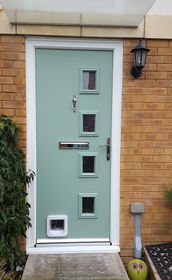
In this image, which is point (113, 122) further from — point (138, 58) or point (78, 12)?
point (78, 12)

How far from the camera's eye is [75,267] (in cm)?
220

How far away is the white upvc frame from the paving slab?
0.09 meters

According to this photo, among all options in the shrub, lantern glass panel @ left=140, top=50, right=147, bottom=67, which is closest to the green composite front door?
the shrub

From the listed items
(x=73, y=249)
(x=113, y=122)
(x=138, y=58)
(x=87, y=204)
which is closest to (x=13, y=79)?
(x=113, y=122)

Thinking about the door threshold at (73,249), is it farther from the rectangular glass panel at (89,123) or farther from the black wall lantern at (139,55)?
the black wall lantern at (139,55)

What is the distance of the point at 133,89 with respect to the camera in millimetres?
2438

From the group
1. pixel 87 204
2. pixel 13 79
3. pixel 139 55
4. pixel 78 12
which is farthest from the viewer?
pixel 87 204

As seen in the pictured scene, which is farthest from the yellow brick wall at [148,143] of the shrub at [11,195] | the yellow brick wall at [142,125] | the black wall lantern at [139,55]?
the shrub at [11,195]

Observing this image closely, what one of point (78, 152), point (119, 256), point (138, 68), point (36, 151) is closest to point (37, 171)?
point (36, 151)

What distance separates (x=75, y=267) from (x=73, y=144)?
1325 millimetres

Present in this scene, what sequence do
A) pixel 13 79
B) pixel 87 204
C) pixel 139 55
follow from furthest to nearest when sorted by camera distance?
pixel 87 204, pixel 13 79, pixel 139 55

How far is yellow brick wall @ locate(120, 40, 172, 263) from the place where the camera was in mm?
2432

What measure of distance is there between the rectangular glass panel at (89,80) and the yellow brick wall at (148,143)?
14.4 inches

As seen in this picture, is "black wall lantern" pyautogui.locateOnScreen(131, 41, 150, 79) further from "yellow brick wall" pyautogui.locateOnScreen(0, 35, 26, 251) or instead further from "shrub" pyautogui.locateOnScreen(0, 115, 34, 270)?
"shrub" pyautogui.locateOnScreen(0, 115, 34, 270)
